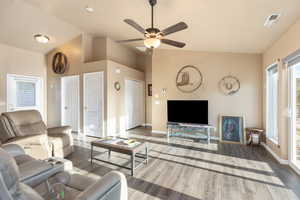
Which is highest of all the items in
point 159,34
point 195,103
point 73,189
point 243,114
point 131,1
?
point 131,1

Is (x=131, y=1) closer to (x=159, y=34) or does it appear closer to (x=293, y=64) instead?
(x=159, y=34)

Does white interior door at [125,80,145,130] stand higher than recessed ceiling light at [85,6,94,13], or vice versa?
recessed ceiling light at [85,6,94,13]

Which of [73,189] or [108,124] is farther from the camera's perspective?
[108,124]

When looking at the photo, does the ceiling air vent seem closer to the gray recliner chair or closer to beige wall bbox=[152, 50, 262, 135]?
beige wall bbox=[152, 50, 262, 135]

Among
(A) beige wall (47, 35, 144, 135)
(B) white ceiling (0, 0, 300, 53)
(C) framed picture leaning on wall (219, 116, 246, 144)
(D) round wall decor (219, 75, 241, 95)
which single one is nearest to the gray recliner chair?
(B) white ceiling (0, 0, 300, 53)

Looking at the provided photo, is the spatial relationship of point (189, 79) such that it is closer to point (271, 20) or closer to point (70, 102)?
point (271, 20)

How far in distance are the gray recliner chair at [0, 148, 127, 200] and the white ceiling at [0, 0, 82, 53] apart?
422 centimetres

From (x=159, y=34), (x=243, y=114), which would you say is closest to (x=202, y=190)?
(x=159, y=34)

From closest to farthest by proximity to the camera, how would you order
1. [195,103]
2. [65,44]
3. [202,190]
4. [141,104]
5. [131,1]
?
1. [202,190]
2. [131,1]
3. [195,103]
4. [65,44]
5. [141,104]

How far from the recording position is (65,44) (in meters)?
5.39

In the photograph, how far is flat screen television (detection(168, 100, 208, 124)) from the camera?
14.7 ft

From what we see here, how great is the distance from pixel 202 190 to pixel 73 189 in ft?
5.53

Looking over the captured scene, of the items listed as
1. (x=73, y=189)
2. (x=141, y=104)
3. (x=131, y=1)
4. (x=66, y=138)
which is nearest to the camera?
(x=73, y=189)

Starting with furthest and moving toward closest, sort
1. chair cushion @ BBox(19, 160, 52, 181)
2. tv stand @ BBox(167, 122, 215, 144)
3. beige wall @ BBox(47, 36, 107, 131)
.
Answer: beige wall @ BBox(47, 36, 107, 131) < tv stand @ BBox(167, 122, 215, 144) < chair cushion @ BBox(19, 160, 52, 181)
